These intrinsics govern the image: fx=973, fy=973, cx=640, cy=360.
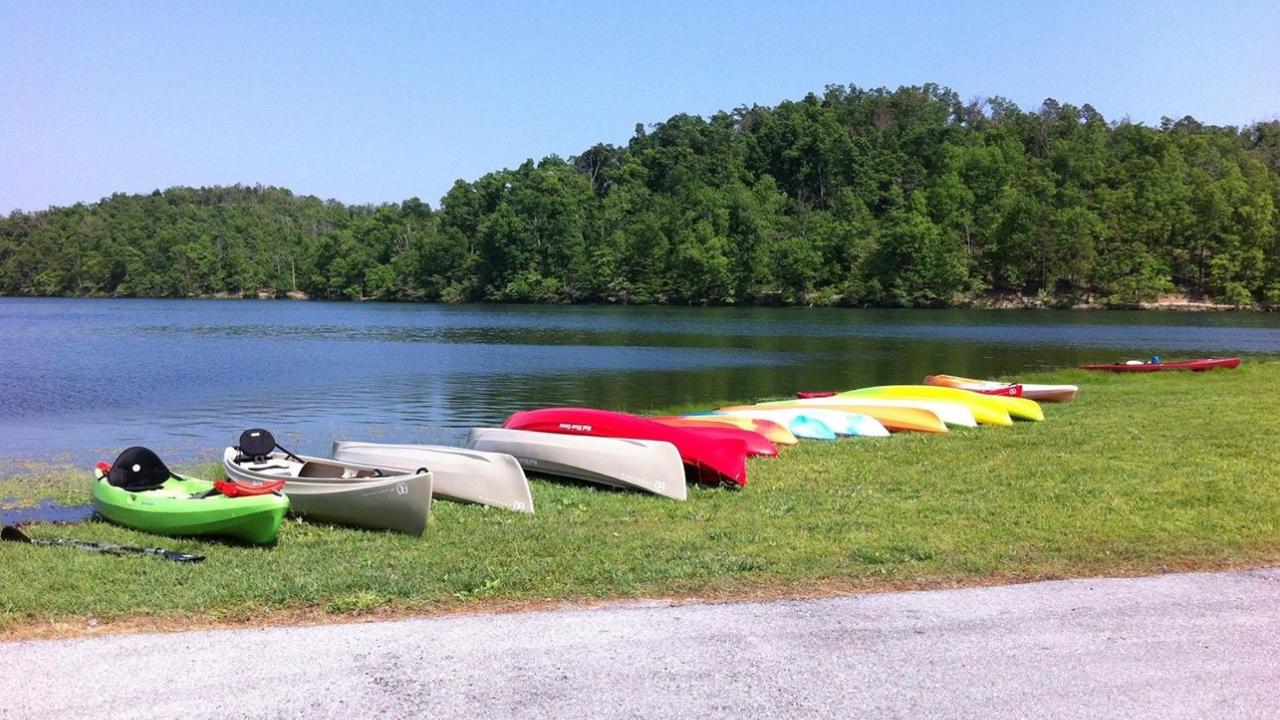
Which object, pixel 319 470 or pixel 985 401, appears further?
pixel 985 401

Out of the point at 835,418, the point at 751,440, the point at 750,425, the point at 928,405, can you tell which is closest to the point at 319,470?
the point at 751,440

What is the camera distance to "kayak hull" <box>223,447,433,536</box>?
29.6 ft

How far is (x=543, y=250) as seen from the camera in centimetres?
12394

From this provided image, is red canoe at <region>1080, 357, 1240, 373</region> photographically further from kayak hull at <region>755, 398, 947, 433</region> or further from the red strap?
the red strap

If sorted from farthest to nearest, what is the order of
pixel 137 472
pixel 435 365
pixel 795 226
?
1. pixel 795 226
2. pixel 435 365
3. pixel 137 472

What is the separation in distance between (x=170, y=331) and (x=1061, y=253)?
258 feet

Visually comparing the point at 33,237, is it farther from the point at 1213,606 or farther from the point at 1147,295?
the point at 1213,606

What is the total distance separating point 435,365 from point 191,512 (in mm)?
29260

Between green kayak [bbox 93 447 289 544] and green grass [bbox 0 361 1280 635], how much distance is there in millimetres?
165

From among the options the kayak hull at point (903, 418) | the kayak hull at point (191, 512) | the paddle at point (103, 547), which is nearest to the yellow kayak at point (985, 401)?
the kayak hull at point (903, 418)

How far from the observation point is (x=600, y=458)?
11.9m

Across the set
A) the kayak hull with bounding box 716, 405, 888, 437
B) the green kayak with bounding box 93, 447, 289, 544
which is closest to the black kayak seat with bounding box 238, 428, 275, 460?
the green kayak with bounding box 93, 447, 289, 544

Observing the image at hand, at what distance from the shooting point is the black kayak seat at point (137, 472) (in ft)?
34.1

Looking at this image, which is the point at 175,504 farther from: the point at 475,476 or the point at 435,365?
the point at 435,365
